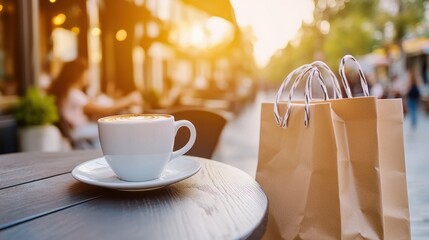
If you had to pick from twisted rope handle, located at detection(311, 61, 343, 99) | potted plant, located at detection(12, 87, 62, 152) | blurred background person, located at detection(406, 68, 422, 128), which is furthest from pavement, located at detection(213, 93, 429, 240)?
potted plant, located at detection(12, 87, 62, 152)

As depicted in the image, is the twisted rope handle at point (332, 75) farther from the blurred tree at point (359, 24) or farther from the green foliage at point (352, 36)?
the green foliage at point (352, 36)

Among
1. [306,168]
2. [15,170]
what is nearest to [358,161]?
[306,168]

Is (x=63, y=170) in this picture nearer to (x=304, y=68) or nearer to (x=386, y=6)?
(x=304, y=68)

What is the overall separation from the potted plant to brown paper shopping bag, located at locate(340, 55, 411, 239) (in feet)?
12.9

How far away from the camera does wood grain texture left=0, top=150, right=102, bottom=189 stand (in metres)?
1.06

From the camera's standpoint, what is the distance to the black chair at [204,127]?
202cm

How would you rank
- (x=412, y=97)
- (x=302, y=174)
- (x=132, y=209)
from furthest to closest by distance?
(x=412, y=97), (x=302, y=174), (x=132, y=209)

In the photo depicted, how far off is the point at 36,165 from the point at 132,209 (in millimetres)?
594

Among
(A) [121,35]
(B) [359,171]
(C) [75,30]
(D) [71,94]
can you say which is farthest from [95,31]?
(B) [359,171]

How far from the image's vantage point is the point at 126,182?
893mm

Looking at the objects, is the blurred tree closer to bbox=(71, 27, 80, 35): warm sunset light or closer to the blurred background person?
the blurred background person

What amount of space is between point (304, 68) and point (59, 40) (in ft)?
23.2

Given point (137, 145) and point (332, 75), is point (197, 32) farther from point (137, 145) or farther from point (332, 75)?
point (137, 145)

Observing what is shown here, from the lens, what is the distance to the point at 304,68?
111 centimetres
